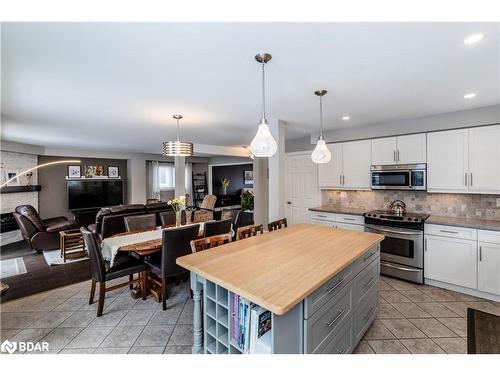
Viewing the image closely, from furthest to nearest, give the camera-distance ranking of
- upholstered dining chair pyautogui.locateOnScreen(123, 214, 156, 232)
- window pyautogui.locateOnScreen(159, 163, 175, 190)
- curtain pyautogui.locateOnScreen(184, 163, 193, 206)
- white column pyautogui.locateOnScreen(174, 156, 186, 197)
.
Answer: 1. curtain pyautogui.locateOnScreen(184, 163, 193, 206)
2. window pyautogui.locateOnScreen(159, 163, 175, 190)
3. white column pyautogui.locateOnScreen(174, 156, 186, 197)
4. upholstered dining chair pyautogui.locateOnScreen(123, 214, 156, 232)

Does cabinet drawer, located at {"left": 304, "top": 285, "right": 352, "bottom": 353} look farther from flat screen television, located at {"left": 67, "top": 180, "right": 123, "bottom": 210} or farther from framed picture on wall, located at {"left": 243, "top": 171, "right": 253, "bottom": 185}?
framed picture on wall, located at {"left": 243, "top": 171, "right": 253, "bottom": 185}

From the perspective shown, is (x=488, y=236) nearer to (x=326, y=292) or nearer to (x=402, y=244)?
(x=402, y=244)

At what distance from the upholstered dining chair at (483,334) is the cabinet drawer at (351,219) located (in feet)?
8.60

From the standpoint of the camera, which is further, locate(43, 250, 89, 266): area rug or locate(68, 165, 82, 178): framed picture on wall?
locate(68, 165, 82, 178): framed picture on wall

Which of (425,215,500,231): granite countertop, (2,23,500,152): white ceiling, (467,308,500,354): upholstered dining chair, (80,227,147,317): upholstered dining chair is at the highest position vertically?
(2,23,500,152): white ceiling

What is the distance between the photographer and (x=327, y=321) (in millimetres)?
1500

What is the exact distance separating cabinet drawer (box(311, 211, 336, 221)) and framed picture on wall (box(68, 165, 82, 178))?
751 centimetres

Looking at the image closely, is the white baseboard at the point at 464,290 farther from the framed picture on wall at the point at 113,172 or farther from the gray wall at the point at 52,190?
the gray wall at the point at 52,190

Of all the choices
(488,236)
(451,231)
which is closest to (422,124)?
(451,231)

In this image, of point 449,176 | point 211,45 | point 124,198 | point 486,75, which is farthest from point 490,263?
point 124,198

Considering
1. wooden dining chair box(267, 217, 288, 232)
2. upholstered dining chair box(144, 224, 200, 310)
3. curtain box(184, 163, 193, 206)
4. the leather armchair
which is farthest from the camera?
curtain box(184, 163, 193, 206)

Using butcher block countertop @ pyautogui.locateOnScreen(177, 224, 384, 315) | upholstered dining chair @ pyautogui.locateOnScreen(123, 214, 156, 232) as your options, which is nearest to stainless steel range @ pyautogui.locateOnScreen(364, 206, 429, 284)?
butcher block countertop @ pyautogui.locateOnScreen(177, 224, 384, 315)

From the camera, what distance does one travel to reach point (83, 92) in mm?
2482

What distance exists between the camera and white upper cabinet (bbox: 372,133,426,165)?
11.4 feet
